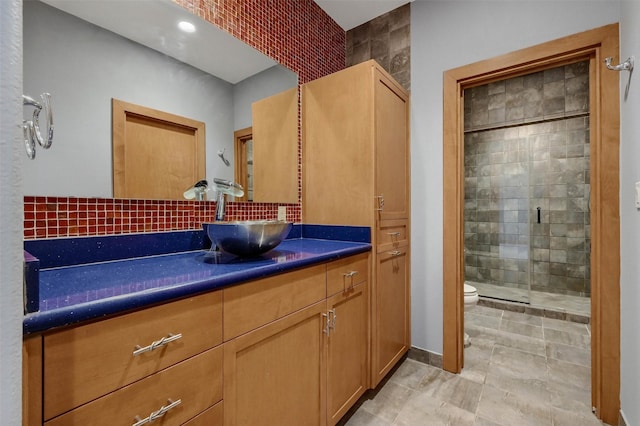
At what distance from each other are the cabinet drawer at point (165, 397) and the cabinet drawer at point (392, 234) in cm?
110

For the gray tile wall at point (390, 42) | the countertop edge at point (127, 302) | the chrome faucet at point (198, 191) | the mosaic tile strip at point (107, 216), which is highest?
the gray tile wall at point (390, 42)

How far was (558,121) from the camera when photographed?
3221 millimetres

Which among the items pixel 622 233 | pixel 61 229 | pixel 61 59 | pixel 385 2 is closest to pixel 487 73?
pixel 385 2

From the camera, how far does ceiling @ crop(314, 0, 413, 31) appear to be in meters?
2.10

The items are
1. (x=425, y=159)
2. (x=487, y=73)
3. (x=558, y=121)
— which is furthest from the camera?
(x=558, y=121)

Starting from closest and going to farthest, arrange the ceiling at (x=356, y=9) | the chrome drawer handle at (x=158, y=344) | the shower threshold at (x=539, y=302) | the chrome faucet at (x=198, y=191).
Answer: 1. the chrome drawer handle at (x=158, y=344)
2. the chrome faucet at (x=198, y=191)
3. the ceiling at (x=356, y=9)
4. the shower threshold at (x=539, y=302)

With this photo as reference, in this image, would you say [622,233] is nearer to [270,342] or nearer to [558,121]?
[270,342]

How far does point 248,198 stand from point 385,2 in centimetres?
177

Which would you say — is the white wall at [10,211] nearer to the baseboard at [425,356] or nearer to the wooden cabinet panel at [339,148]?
the wooden cabinet panel at [339,148]

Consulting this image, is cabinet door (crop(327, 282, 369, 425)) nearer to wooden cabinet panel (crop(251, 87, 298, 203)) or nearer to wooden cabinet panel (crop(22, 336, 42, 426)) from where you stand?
wooden cabinet panel (crop(251, 87, 298, 203))

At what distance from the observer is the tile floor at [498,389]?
58.6 inches

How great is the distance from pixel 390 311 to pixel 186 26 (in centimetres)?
192

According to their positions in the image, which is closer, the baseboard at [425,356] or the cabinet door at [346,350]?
the cabinet door at [346,350]

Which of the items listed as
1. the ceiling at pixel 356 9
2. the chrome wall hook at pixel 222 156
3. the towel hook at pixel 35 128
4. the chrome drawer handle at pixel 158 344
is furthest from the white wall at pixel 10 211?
the ceiling at pixel 356 9
